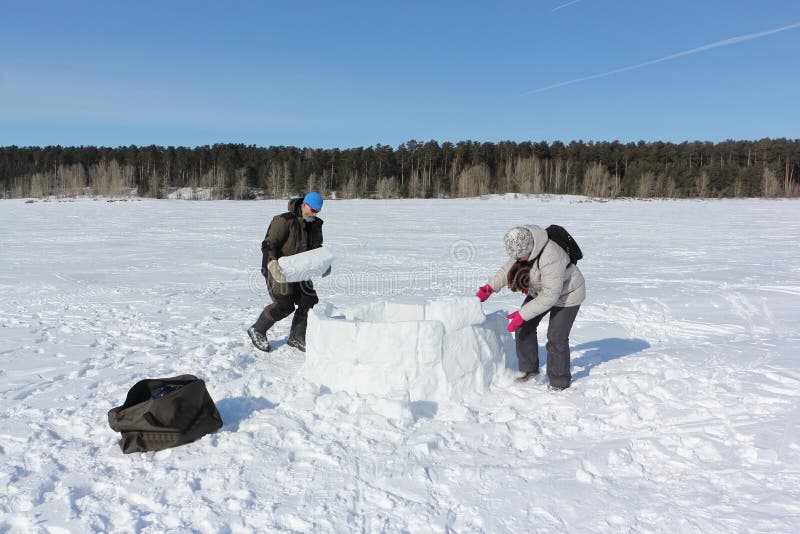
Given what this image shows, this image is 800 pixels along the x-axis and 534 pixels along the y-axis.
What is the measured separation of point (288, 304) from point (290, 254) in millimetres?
563

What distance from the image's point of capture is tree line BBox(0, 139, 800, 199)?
60438 mm

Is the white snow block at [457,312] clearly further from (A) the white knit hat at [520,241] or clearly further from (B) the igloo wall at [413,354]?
(A) the white knit hat at [520,241]

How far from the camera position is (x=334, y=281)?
38.9 feet

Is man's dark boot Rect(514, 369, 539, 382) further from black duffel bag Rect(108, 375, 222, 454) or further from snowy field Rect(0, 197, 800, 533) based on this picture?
black duffel bag Rect(108, 375, 222, 454)

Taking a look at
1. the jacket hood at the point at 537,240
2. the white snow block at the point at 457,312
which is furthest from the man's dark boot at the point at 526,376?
the jacket hood at the point at 537,240

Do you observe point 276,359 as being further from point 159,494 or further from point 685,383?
point 685,383

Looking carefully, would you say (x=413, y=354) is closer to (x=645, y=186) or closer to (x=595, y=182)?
(x=645, y=186)

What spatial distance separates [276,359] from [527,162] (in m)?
63.4

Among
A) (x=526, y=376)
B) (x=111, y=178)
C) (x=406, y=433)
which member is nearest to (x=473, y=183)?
(x=111, y=178)

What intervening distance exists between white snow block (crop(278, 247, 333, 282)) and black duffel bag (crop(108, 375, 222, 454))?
6.26ft

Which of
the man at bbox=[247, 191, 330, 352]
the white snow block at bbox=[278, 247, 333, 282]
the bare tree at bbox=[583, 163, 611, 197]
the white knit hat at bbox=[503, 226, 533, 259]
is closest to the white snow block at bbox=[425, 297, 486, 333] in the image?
the white knit hat at bbox=[503, 226, 533, 259]

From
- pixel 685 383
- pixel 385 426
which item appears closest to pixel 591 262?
pixel 685 383

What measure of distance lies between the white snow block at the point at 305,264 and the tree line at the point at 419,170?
52.9 meters

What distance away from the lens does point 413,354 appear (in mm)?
4570
